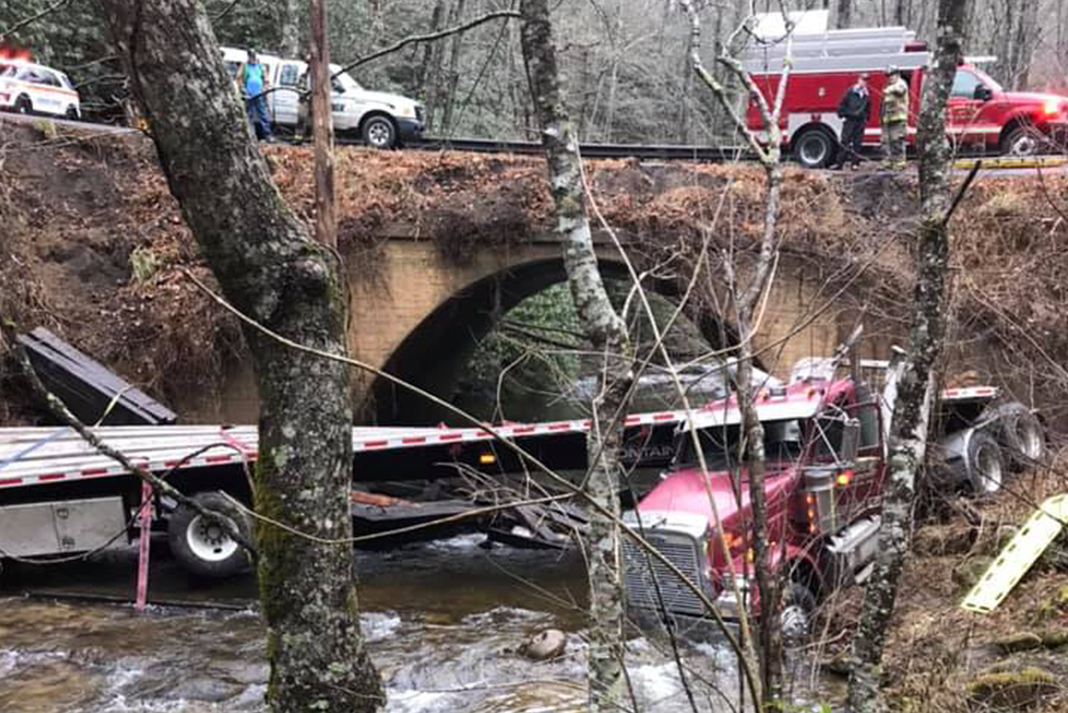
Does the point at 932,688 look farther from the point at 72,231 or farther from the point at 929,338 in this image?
the point at 72,231

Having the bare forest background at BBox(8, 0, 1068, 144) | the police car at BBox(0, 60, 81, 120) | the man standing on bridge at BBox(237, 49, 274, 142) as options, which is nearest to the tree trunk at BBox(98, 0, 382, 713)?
the man standing on bridge at BBox(237, 49, 274, 142)

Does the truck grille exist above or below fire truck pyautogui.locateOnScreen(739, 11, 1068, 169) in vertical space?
below

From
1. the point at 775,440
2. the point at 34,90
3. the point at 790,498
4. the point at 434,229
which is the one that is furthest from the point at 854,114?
the point at 34,90

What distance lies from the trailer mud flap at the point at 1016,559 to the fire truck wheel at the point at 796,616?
197cm

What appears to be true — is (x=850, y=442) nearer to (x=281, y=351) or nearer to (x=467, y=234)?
(x=281, y=351)

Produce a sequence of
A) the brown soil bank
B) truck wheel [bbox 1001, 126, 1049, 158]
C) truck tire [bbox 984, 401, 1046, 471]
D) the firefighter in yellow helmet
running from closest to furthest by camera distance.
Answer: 1. truck tire [bbox 984, 401, 1046, 471]
2. the brown soil bank
3. the firefighter in yellow helmet
4. truck wheel [bbox 1001, 126, 1049, 158]

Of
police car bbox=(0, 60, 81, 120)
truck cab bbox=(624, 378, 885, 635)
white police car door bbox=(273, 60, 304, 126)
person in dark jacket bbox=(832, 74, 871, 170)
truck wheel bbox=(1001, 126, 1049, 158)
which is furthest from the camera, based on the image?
white police car door bbox=(273, 60, 304, 126)

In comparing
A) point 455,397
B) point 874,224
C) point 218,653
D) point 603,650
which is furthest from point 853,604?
point 455,397

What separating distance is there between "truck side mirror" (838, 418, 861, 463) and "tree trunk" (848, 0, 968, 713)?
4.22 meters

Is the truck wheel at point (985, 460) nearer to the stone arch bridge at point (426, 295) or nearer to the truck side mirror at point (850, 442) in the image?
the truck side mirror at point (850, 442)

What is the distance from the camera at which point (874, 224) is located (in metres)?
14.3

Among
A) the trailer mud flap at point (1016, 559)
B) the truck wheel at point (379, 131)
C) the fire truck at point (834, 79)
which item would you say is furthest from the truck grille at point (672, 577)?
the truck wheel at point (379, 131)

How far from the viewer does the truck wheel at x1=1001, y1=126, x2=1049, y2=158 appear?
16172 millimetres

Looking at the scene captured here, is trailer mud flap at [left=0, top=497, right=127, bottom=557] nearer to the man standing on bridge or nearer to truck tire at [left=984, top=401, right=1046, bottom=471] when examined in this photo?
the man standing on bridge
